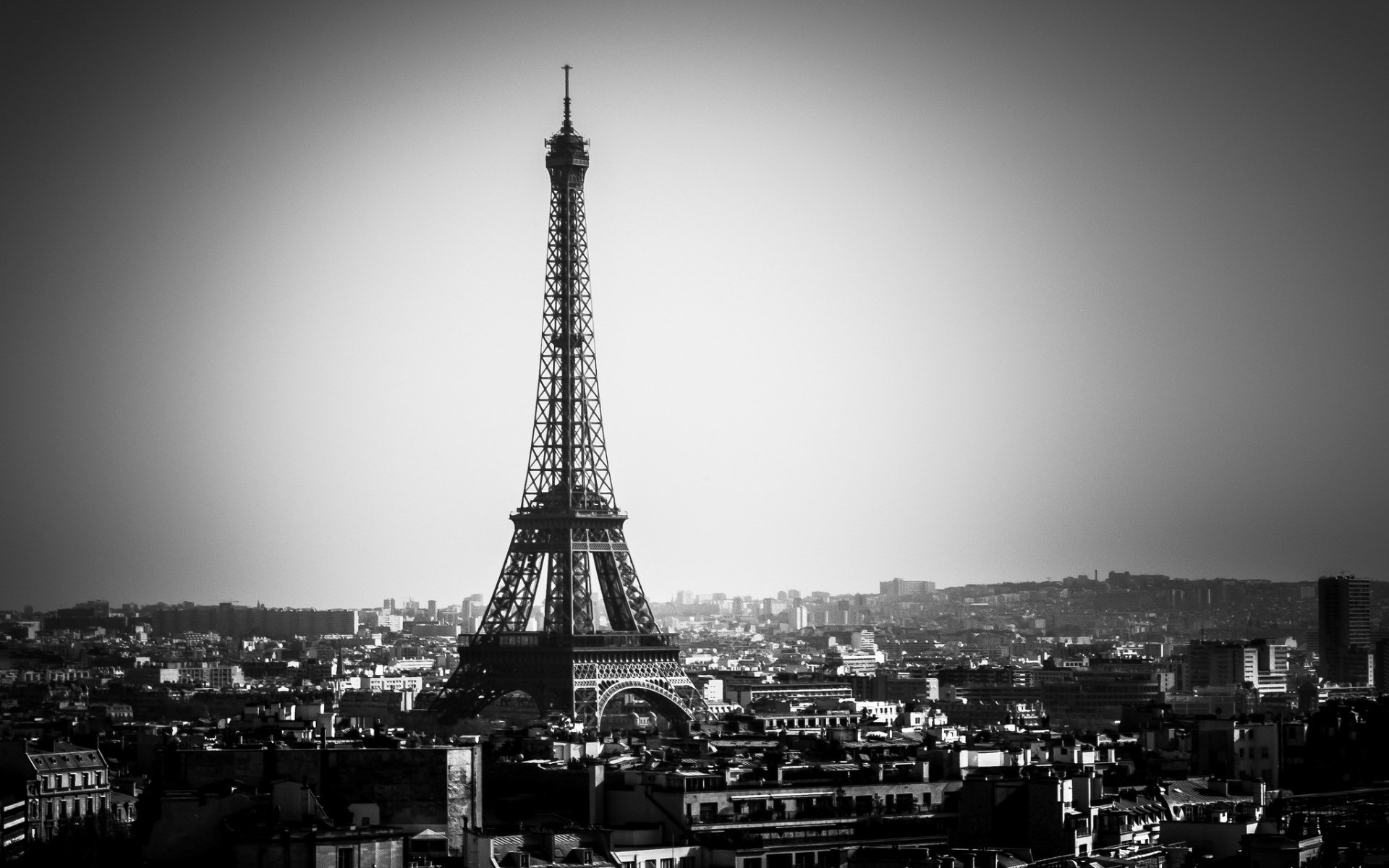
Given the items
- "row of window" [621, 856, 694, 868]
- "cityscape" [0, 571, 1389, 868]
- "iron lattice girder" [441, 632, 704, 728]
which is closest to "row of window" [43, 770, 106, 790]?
"cityscape" [0, 571, 1389, 868]

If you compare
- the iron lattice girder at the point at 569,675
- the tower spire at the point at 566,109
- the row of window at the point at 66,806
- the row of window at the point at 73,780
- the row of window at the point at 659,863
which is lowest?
the row of window at the point at 659,863

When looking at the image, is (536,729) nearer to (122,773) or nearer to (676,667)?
(122,773)

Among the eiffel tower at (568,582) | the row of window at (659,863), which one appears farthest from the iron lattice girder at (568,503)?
the row of window at (659,863)

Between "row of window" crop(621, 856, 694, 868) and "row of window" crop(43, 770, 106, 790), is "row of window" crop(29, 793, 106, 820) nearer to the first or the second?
"row of window" crop(43, 770, 106, 790)

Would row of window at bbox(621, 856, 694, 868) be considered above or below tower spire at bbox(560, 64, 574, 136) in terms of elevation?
below

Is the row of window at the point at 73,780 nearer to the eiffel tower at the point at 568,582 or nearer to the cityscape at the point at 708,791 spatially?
the cityscape at the point at 708,791

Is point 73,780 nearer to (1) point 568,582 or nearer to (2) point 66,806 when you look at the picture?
(2) point 66,806

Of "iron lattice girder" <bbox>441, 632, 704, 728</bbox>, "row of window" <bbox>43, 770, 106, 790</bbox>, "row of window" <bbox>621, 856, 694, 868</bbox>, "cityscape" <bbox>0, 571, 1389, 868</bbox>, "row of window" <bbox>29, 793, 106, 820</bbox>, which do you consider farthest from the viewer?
"iron lattice girder" <bbox>441, 632, 704, 728</bbox>

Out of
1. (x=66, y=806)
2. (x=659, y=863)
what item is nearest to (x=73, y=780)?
(x=66, y=806)
